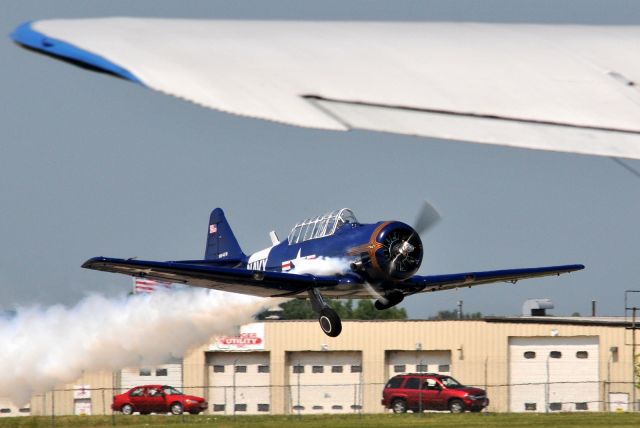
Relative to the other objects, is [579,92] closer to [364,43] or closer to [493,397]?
[364,43]

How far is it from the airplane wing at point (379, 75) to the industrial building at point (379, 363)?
135 feet

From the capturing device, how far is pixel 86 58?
4.77 meters

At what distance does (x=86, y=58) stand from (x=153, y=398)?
44204mm

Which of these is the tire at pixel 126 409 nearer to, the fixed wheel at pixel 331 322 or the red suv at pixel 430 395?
the red suv at pixel 430 395

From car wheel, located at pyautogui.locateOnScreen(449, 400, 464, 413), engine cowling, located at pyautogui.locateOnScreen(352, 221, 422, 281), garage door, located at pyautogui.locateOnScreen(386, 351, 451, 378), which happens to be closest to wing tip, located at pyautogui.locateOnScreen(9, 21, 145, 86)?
engine cowling, located at pyautogui.locateOnScreen(352, 221, 422, 281)

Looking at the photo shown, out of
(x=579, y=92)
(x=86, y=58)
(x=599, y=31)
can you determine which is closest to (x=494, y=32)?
(x=599, y=31)

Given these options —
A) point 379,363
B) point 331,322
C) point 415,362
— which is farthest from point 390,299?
point 415,362

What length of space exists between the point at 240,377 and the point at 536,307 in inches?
581

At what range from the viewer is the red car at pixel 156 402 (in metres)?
47.3

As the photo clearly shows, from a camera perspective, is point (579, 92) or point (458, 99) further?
point (579, 92)

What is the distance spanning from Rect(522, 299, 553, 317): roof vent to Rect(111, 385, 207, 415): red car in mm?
17319

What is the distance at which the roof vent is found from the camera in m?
→ 55.9

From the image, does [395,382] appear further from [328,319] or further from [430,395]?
[328,319]

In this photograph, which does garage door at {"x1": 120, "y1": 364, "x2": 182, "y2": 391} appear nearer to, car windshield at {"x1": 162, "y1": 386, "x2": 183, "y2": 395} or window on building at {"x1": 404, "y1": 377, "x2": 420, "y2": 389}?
car windshield at {"x1": 162, "y1": 386, "x2": 183, "y2": 395}
